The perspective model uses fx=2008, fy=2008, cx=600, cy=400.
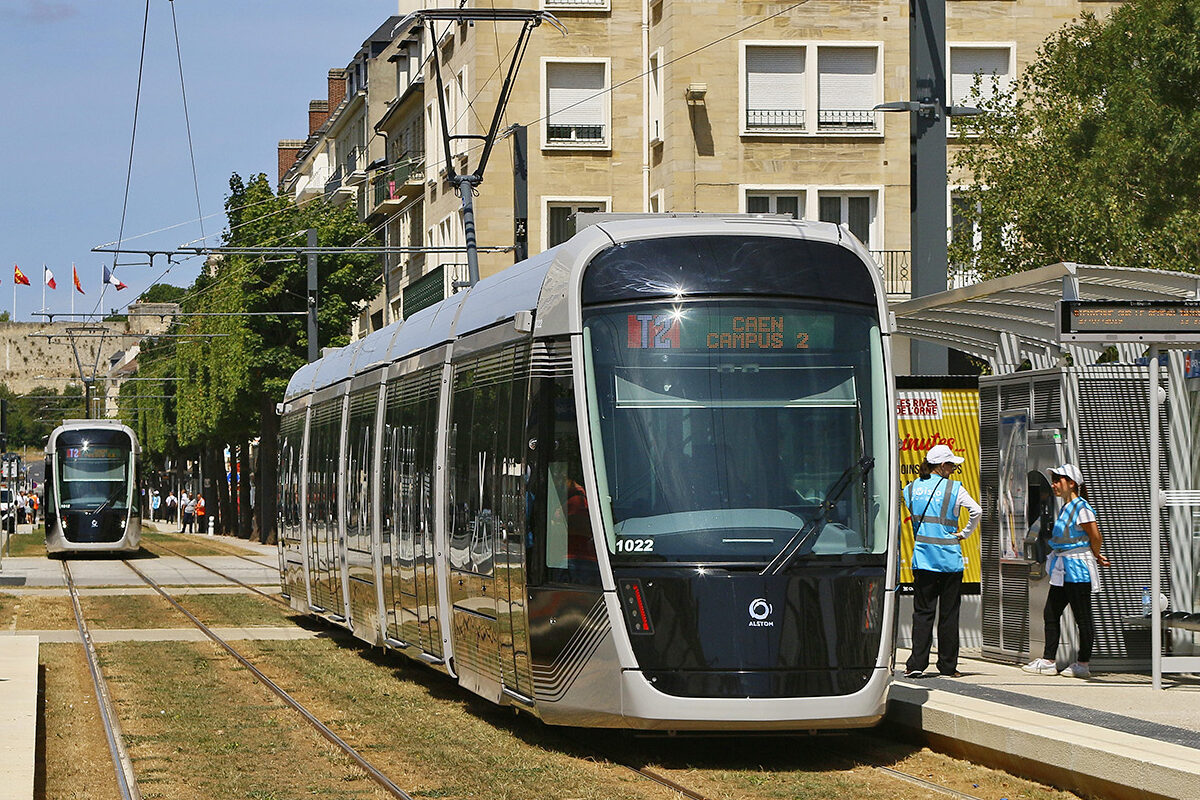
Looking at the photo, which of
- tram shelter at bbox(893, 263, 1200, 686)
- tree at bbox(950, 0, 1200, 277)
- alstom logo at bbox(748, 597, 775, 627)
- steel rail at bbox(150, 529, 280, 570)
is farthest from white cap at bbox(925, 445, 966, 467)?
steel rail at bbox(150, 529, 280, 570)

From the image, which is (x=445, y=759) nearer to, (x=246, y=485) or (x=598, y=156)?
(x=598, y=156)

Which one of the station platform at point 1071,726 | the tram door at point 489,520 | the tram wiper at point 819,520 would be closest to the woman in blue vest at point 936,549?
the station platform at point 1071,726

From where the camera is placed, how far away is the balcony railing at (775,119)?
43.2 meters

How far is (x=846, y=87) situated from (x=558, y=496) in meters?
33.1

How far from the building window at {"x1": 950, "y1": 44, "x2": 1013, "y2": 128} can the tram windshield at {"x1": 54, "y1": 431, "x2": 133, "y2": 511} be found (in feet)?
68.7

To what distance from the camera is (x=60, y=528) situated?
47.5m

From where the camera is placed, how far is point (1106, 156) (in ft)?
99.2

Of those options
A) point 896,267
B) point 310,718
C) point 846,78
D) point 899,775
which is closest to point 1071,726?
point 899,775

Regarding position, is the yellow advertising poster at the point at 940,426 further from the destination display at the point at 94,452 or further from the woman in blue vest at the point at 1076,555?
the destination display at the point at 94,452

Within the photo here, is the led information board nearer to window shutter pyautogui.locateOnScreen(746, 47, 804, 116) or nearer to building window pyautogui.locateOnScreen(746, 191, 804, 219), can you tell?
building window pyautogui.locateOnScreen(746, 191, 804, 219)

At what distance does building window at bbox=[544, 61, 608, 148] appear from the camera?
46.7 metres

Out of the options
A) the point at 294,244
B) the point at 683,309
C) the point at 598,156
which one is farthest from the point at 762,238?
the point at 294,244

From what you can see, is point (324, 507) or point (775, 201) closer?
point (324, 507)

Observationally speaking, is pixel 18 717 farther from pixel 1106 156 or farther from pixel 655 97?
pixel 655 97
